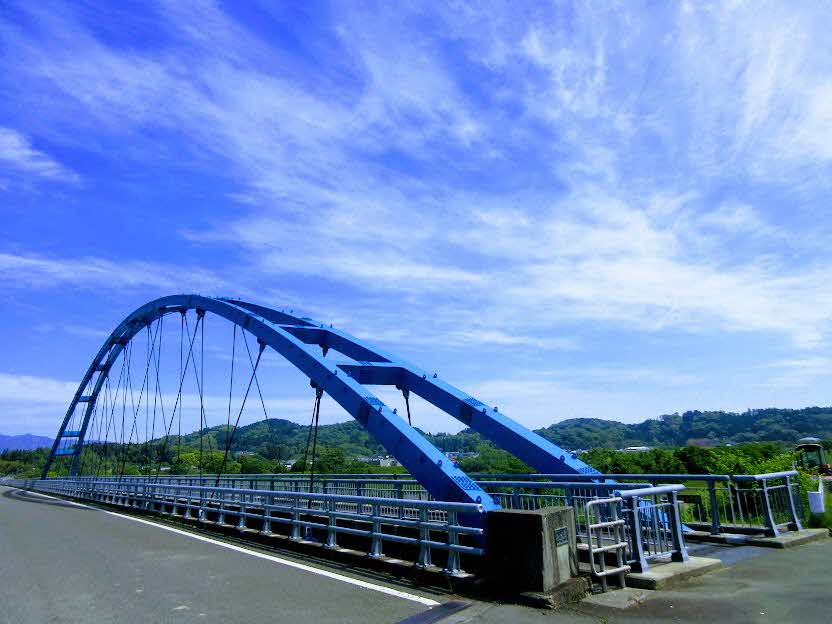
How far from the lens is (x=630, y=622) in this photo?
5652mm

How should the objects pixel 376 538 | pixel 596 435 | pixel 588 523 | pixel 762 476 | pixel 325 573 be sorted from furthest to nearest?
pixel 596 435 < pixel 762 476 < pixel 376 538 < pixel 325 573 < pixel 588 523

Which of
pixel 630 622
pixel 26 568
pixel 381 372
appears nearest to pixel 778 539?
pixel 630 622

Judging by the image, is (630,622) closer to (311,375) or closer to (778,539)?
(778,539)

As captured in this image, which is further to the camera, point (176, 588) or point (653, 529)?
point (653, 529)

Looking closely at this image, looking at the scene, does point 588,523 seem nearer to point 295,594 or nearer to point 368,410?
point 295,594

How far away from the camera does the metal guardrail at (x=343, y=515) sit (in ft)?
25.3

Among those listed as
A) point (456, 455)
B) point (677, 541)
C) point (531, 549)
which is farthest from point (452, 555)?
point (456, 455)

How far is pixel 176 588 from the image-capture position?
25.3 ft

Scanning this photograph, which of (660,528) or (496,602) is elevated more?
(660,528)

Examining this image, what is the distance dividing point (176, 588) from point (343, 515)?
108 inches

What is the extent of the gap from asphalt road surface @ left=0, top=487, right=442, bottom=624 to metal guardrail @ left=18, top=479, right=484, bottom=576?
29.0 inches

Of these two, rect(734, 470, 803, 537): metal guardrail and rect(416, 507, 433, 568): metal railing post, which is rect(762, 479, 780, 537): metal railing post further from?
rect(416, 507, 433, 568): metal railing post

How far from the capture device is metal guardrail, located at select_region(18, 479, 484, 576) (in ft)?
25.3

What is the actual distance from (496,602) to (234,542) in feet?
23.9
